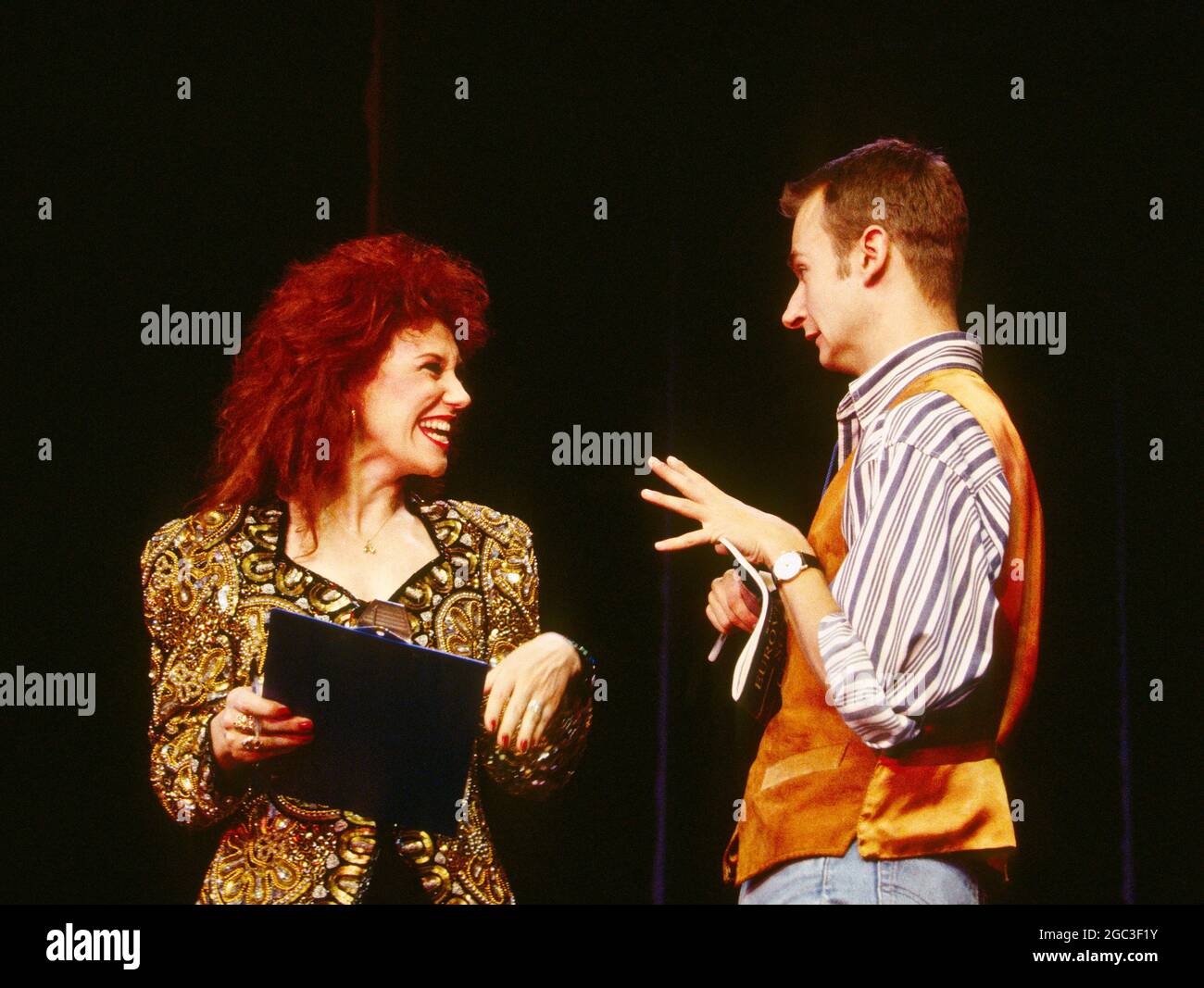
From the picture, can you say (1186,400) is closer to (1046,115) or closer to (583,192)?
(1046,115)

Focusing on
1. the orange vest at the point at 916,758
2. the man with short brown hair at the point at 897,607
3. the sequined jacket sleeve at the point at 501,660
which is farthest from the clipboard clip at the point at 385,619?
the orange vest at the point at 916,758

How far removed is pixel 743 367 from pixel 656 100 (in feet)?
2.12

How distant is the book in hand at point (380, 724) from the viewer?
7.71 ft

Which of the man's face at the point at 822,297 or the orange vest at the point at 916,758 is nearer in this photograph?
the orange vest at the point at 916,758

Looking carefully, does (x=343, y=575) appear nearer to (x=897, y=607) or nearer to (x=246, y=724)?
(x=246, y=724)

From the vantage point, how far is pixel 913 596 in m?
2.21

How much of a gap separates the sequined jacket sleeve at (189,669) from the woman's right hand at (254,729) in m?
0.05

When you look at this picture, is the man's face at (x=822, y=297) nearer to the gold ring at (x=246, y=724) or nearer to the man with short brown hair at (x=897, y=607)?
the man with short brown hair at (x=897, y=607)

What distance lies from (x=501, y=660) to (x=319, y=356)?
0.72 meters

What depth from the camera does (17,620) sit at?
277 cm

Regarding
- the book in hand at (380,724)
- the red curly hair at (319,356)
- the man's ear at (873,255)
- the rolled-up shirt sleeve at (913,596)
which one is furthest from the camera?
the red curly hair at (319,356)

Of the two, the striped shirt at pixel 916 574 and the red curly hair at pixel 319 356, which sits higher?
the red curly hair at pixel 319 356

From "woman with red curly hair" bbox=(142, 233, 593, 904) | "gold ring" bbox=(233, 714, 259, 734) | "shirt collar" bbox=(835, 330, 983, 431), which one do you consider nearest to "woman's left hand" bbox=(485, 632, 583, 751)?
"woman with red curly hair" bbox=(142, 233, 593, 904)

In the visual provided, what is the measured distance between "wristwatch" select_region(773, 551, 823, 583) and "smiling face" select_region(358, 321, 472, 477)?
77cm
